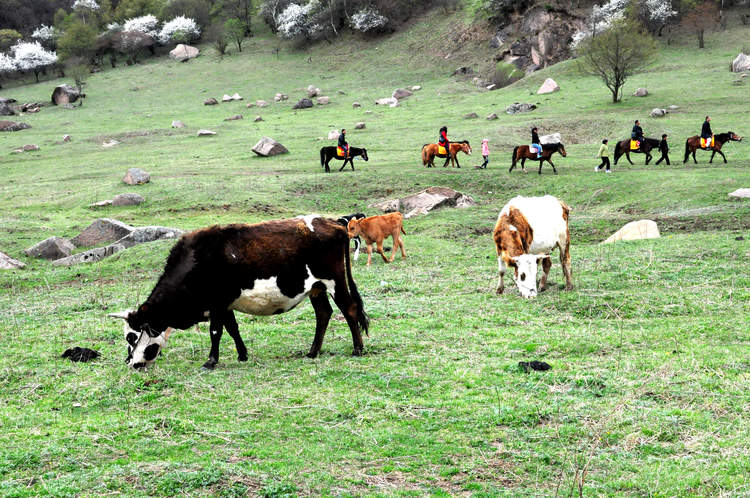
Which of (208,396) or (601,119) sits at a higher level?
(601,119)

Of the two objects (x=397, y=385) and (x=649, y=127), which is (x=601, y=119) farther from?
(x=397, y=385)

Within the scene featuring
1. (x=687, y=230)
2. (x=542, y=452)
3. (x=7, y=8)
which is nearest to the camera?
(x=542, y=452)

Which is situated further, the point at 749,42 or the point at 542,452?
the point at 749,42

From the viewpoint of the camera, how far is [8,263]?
2167cm

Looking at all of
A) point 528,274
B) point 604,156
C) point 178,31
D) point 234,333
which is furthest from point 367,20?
point 234,333

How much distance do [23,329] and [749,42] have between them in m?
60.4

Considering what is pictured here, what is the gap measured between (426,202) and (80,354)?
64.0 feet

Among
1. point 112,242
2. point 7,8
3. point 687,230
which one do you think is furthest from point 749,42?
point 7,8

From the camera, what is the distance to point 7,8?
9456 cm

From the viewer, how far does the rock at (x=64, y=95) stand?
66.2m

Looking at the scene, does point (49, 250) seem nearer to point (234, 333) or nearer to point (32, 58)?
point (234, 333)

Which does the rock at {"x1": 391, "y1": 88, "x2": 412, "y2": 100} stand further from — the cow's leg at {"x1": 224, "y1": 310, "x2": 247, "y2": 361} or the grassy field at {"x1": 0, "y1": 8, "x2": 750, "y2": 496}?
the cow's leg at {"x1": 224, "y1": 310, "x2": 247, "y2": 361}

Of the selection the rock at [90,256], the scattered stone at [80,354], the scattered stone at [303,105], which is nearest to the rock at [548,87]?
the scattered stone at [303,105]

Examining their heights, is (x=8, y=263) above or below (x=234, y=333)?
above
